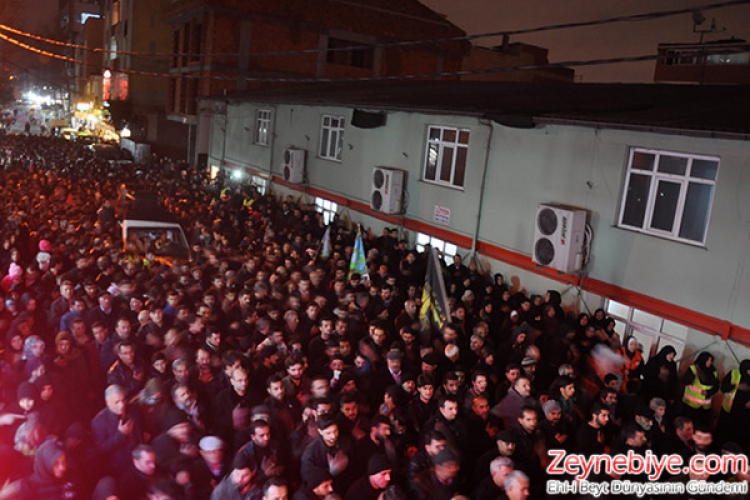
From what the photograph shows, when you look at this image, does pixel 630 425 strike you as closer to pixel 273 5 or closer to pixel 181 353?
pixel 181 353

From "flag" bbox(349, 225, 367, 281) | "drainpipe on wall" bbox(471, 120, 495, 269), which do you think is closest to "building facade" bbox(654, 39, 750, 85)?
"drainpipe on wall" bbox(471, 120, 495, 269)

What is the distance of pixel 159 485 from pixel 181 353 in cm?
213

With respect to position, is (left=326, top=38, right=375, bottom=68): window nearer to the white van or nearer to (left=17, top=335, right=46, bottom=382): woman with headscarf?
the white van

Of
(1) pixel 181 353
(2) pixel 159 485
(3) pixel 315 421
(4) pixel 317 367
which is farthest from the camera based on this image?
(4) pixel 317 367

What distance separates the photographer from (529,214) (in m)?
12.3

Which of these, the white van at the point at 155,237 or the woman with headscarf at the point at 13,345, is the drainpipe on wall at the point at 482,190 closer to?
the white van at the point at 155,237

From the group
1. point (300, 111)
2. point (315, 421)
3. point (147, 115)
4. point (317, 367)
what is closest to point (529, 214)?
point (317, 367)

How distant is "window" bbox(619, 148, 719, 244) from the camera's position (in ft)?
31.5

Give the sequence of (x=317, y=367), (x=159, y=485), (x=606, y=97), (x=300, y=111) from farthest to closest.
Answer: (x=300, y=111) → (x=606, y=97) → (x=317, y=367) → (x=159, y=485)

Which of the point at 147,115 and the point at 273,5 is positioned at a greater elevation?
the point at 273,5

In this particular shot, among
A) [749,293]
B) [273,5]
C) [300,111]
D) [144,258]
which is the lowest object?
[144,258]

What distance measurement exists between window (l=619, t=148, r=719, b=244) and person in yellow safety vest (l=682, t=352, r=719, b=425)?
2389mm

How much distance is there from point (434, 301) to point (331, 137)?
1197 cm

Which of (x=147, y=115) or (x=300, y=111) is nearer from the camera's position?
(x=300, y=111)
